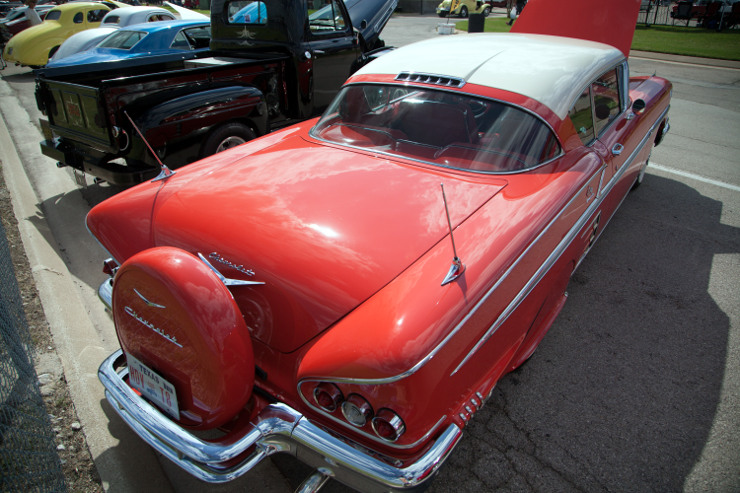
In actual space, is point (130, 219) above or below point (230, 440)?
above

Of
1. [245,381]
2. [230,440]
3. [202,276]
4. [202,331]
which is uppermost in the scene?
[202,276]

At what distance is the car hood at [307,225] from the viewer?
1.76 metres

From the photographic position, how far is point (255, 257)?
1852mm

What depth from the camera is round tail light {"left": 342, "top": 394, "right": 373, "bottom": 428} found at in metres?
1.53

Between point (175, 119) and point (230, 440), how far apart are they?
3.16 metres

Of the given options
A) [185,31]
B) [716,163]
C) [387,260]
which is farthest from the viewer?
[185,31]

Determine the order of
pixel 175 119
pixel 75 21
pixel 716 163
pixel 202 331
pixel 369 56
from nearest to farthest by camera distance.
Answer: pixel 202 331, pixel 175 119, pixel 716 163, pixel 369 56, pixel 75 21

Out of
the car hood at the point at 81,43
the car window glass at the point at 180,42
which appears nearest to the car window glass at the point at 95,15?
the car hood at the point at 81,43

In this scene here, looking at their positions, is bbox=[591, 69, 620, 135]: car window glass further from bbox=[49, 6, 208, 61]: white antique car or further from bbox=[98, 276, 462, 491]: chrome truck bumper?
bbox=[49, 6, 208, 61]: white antique car

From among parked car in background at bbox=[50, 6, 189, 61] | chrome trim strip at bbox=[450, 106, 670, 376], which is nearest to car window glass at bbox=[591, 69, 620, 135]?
chrome trim strip at bbox=[450, 106, 670, 376]

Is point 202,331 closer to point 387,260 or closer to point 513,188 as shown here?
point 387,260

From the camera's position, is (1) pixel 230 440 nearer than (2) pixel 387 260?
Yes

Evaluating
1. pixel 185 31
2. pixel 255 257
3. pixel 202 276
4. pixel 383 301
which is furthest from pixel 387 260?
pixel 185 31

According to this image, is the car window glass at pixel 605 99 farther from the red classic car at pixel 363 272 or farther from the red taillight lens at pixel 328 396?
the red taillight lens at pixel 328 396
